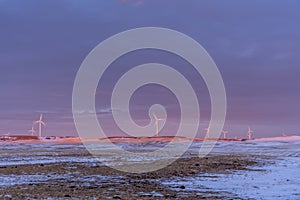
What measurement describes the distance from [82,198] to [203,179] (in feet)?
26.8

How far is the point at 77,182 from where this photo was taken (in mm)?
19703

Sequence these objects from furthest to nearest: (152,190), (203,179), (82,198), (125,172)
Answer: (125,172), (203,179), (152,190), (82,198)

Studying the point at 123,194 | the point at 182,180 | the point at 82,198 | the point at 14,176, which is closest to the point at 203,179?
the point at 182,180

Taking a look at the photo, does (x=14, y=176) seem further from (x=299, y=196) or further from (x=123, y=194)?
(x=299, y=196)

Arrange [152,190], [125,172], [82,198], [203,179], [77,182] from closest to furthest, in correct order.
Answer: [82,198]
[152,190]
[77,182]
[203,179]
[125,172]

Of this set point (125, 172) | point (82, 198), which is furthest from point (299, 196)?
point (125, 172)

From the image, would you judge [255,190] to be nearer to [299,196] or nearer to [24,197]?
[299,196]

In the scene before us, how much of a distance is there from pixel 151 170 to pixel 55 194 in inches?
420

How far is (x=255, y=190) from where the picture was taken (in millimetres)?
17328

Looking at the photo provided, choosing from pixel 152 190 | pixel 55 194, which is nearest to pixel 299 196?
pixel 152 190

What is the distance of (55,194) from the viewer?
51.6 feet

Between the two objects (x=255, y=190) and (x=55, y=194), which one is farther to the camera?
(x=255, y=190)

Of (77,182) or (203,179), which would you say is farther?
(203,179)

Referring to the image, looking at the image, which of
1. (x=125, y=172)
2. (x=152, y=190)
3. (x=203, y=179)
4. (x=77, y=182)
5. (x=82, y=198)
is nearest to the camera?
(x=82, y=198)
